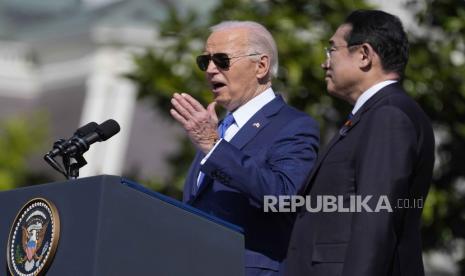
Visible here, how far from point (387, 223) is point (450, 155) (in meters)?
6.21

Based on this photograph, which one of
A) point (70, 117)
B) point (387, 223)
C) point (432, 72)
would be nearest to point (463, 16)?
point (432, 72)

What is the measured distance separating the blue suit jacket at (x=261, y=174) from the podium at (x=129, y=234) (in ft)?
1.22

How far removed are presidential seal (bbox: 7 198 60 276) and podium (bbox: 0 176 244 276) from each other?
2 cm

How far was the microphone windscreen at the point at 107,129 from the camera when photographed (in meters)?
4.18

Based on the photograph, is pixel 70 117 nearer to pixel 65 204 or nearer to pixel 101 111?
pixel 101 111

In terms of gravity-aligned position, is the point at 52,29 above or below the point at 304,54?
above

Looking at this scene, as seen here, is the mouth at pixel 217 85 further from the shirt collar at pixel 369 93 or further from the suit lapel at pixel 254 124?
the shirt collar at pixel 369 93

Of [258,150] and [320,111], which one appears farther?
[320,111]

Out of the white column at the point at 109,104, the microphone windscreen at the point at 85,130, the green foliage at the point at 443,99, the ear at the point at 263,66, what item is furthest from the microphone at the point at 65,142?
the white column at the point at 109,104

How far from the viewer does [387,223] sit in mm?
3818

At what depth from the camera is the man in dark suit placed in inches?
150

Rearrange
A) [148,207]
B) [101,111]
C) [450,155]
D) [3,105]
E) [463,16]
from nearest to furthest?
1. [148,207]
2. [463,16]
3. [450,155]
4. [101,111]
5. [3,105]

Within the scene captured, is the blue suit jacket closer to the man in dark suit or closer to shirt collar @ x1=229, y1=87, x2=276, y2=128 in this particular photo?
shirt collar @ x1=229, y1=87, x2=276, y2=128

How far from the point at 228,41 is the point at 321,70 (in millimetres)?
4281
